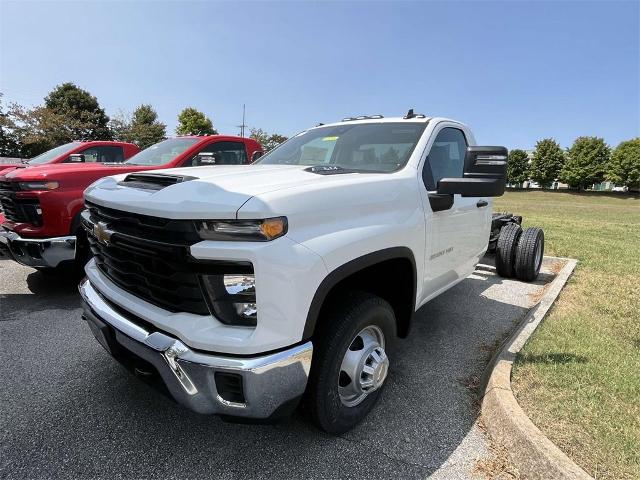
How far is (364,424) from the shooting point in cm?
247

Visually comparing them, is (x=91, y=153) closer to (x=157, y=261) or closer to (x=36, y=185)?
(x=36, y=185)

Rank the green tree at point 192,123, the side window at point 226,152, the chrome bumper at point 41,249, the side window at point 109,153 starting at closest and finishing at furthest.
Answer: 1. the chrome bumper at point 41,249
2. the side window at point 226,152
3. the side window at point 109,153
4. the green tree at point 192,123

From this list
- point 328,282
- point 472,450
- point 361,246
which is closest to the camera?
point 328,282

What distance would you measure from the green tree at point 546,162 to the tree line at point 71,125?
136 feet

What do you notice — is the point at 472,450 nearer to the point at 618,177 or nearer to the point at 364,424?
the point at 364,424

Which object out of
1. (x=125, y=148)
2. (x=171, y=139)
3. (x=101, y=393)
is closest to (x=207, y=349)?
(x=101, y=393)

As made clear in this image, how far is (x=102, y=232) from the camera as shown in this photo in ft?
7.29

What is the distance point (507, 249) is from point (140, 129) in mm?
39874

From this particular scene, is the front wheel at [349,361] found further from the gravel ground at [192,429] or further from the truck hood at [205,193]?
the truck hood at [205,193]

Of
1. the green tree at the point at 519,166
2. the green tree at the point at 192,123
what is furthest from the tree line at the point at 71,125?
the green tree at the point at 519,166

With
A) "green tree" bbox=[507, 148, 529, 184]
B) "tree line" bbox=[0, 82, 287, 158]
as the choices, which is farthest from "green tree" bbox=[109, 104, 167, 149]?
"green tree" bbox=[507, 148, 529, 184]

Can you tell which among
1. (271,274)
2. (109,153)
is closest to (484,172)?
(271,274)

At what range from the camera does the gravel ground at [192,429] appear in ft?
6.86

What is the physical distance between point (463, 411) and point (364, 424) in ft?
2.30
